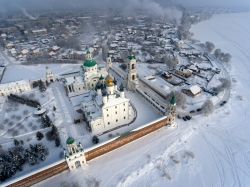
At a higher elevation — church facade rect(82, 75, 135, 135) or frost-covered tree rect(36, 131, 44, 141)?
church facade rect(82, 75, 135, 135)

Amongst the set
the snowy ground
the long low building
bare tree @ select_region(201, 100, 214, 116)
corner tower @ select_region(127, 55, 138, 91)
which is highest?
corner tower @ select_region(127, 55, 138, 91)

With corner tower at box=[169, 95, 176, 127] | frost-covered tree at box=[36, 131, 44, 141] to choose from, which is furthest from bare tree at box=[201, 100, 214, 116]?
frost-covered tree at box=[36, 131, 44, 141]

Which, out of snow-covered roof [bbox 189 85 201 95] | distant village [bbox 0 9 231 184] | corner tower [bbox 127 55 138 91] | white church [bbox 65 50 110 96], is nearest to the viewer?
distant village [bbox 0 9 231 184]

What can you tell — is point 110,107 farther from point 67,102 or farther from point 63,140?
point 67,102

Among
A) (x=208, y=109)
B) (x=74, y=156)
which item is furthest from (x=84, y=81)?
(x=208, y=109)

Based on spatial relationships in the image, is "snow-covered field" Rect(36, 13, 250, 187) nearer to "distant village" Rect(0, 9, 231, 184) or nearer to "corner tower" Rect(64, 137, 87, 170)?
"corner tower" Rect(64, 137, 87, 170)

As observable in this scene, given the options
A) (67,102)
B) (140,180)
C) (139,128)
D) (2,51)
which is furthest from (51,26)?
(140,180)
